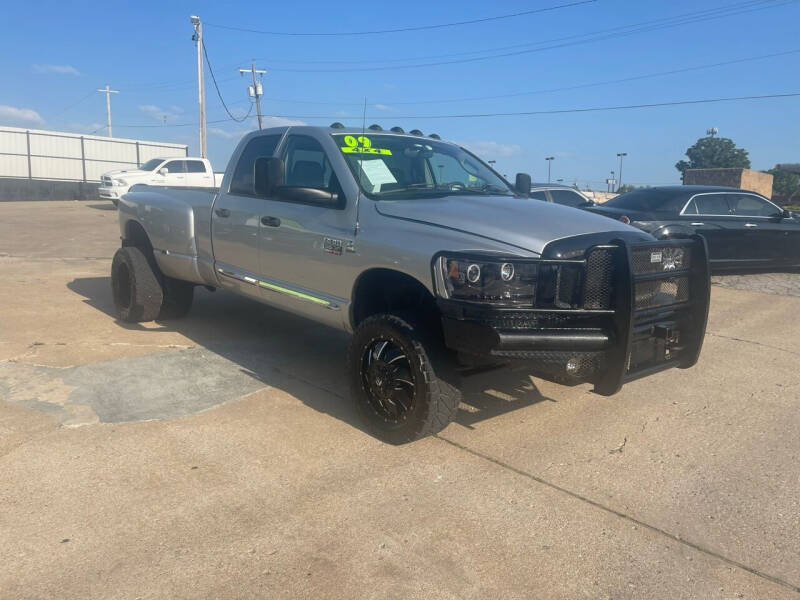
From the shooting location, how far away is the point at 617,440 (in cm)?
415

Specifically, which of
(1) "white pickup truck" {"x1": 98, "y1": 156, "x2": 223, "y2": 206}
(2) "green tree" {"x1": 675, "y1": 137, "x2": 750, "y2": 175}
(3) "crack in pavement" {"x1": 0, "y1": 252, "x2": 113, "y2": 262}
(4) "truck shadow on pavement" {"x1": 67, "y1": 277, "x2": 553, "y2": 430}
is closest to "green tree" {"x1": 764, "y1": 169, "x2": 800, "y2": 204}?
(2) "green tree" {"x1": 675, "y1": 137, "x2": 750, "y2": 175}

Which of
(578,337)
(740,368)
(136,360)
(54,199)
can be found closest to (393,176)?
(578,337)

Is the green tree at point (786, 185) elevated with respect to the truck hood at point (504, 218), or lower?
elevated

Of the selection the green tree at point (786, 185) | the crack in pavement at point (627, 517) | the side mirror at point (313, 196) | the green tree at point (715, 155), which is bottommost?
the crack in pavement at point (627, 517)

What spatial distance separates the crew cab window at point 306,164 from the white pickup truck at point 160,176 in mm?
19007

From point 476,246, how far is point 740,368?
3522 mm

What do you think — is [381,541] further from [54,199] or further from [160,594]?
[54,199]

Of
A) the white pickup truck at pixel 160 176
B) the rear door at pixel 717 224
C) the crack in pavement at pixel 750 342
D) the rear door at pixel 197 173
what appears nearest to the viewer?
the crack in pavement at pixel 750 342

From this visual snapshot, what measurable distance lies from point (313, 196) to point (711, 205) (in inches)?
322

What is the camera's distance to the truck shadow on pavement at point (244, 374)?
4535 millimetres

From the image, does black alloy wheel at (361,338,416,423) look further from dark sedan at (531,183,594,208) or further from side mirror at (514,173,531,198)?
dark sedan at (531,183,594,208)

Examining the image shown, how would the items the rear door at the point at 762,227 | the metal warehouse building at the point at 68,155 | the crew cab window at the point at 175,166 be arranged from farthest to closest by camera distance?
the metal warehouse building at the point at 68,155, the crew cab window at the point at 175,166, the rear door at the point at 762,227

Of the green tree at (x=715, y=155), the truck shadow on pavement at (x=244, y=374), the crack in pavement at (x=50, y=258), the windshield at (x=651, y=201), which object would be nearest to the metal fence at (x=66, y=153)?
the crack in pavement at (x=50, y=258)

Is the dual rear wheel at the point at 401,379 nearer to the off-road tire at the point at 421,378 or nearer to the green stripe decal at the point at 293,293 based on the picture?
the off-road tire at the point at 421,378
